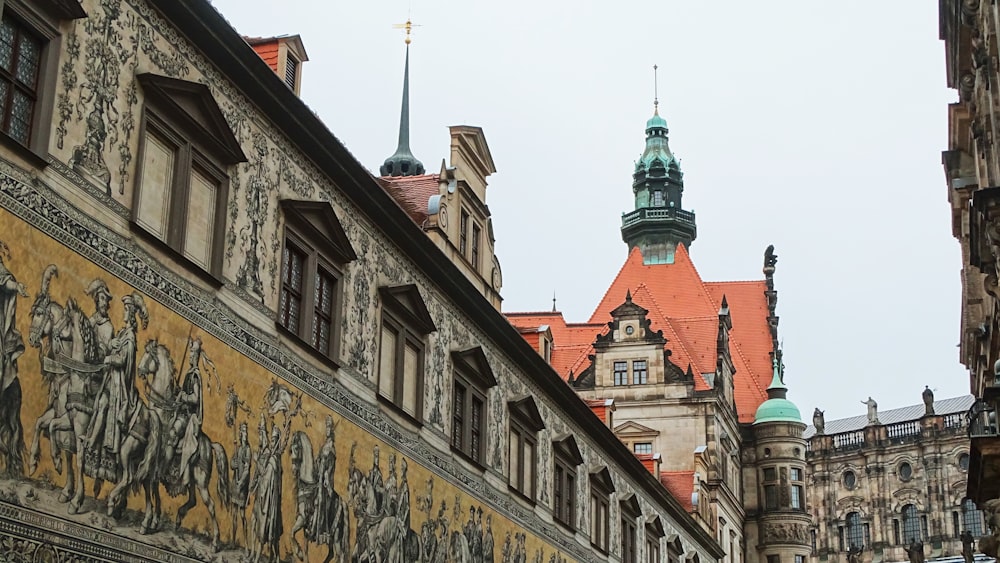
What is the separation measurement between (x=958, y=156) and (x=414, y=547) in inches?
479

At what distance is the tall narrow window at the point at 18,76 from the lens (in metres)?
8.94

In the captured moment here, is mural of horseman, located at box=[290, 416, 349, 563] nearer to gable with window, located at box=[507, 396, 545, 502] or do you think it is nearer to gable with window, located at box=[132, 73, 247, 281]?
gable with window, located at box=[132, 73, 247, 281]

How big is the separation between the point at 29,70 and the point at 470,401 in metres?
10.5

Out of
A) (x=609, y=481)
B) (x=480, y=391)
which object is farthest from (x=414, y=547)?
(x=609, y=481)

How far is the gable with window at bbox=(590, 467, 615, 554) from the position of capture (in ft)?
83.2

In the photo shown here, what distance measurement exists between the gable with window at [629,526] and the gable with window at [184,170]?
17.2 metres

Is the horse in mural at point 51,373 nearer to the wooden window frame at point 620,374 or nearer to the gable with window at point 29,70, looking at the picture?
the gable with window at point 29,70

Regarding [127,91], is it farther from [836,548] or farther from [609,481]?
[836,548]

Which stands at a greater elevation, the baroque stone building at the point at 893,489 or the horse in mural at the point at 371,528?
the baroque stone building at the point at 893,489

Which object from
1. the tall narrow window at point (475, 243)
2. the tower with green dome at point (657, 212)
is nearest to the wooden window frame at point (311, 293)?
the tall narrow window at point (475, 243)

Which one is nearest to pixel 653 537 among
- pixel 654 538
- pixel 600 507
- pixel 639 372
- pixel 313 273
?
pixel 654 538

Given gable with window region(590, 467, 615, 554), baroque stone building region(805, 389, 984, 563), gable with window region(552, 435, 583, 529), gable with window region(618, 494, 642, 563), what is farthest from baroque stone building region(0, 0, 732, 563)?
baroque stone building region(805, 389, 984, 563)

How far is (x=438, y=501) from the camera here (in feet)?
55.0

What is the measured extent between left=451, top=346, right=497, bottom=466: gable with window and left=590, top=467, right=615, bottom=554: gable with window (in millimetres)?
6520
